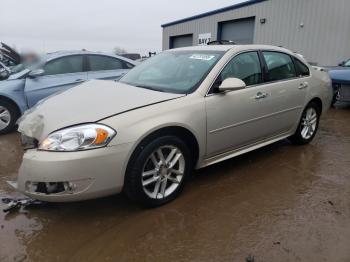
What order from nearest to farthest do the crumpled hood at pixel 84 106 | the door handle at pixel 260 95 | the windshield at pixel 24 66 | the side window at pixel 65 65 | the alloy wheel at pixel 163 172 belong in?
the crumpled hood at pixel 84 106, the alloy wheel at pixel 163 172, the door handle at pixel 260 95, the side window at pixel 65 65, the windshield at pixel 24 66

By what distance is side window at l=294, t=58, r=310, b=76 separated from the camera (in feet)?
15.9

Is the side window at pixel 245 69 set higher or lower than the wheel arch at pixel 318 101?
higher

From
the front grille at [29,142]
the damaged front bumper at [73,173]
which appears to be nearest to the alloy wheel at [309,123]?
the damaged front bumper at [73,173]

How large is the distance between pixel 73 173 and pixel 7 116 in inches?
168

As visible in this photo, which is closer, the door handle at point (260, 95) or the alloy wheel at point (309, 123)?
the door handle at point (260, 95)

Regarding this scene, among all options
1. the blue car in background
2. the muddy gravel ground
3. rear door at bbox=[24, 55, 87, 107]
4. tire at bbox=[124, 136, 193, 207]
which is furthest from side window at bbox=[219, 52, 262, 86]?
rear door at bbox=[24, 55, 87, 107]

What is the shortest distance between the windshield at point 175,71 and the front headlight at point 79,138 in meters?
0.97

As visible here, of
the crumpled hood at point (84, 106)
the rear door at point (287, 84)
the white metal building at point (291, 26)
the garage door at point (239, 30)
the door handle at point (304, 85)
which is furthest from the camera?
the garage door at point (239, 30)

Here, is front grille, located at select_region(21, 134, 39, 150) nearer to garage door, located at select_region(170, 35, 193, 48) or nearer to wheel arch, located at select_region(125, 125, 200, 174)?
wheel arch, located at select_region(125, 125, 200, 174)

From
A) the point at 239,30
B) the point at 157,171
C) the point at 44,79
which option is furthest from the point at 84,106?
the point at 239,30

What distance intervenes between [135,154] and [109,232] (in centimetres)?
68

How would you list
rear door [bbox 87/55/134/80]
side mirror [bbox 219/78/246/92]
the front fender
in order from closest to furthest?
side mirror [bbox 219/78/246/92] → the front fender → rear door [bbox 87/55/134/80]

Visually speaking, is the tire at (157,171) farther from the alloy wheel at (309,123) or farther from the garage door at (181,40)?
the garage door at (181,40)

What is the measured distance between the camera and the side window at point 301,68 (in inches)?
190
